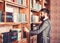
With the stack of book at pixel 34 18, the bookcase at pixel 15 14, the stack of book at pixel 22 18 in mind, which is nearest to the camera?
the bookcase at pixel 15 14

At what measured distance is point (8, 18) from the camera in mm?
2668

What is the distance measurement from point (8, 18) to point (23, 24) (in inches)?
36.4

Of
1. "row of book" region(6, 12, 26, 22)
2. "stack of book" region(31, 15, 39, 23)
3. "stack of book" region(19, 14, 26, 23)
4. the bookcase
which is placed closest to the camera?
the bookcase

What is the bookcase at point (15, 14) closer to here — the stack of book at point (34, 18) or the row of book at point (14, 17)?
the row of book at point (14, 17)

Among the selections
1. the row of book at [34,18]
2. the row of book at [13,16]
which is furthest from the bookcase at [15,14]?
the row of book at [34,18]

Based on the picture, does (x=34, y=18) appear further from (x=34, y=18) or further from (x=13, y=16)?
(x=13, y=16)

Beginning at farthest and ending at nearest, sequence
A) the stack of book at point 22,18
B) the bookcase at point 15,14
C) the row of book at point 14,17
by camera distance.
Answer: the stack of book at point 22,18, the row of book at point 14,17, the bookcase at point 15,14

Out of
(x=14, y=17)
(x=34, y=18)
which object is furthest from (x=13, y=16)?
(x=34, y=18)

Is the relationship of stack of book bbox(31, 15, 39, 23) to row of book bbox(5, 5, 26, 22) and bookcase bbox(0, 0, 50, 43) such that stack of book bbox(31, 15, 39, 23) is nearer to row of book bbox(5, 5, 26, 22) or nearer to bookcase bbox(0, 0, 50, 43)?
bookcase bbox(0, 0, 50, 43)

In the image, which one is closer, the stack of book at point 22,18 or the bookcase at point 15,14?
the bookcase at point 15,14

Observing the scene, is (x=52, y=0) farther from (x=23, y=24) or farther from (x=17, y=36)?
(x=17, y=36)

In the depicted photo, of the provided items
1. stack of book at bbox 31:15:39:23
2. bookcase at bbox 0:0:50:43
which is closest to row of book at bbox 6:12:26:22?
bookcase at bbox 0:0:50:43

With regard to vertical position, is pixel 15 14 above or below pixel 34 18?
above

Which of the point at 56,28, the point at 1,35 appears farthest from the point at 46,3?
the point at 1,35
